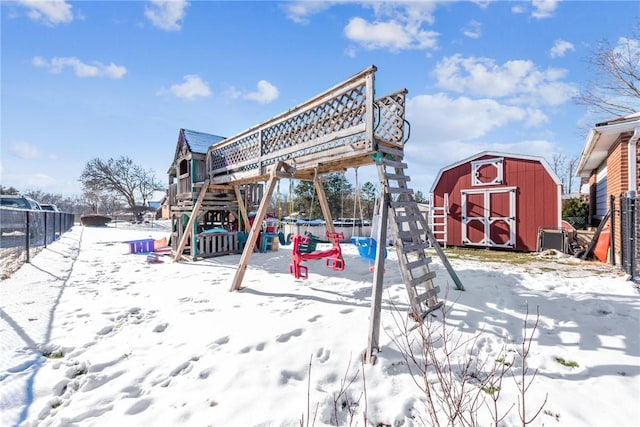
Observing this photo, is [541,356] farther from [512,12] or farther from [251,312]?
[512,12]

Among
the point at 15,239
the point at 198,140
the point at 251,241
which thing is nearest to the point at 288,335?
the point at 251,241

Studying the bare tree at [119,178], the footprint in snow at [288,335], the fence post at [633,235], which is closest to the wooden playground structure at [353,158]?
the footprint in snow at [288,335]

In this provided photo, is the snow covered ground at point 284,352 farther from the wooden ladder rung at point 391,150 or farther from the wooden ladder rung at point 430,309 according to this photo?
the wooden ladder rung at point 391,150

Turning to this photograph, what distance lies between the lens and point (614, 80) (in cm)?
1152

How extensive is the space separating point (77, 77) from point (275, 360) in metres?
9.76

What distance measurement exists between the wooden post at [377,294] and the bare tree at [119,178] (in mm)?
32483

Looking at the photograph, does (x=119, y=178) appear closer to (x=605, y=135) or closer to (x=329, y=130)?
(x=329, y=130)

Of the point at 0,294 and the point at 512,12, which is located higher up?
the point at 512,12

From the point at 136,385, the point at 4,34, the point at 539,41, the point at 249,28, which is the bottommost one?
the point at 136,385

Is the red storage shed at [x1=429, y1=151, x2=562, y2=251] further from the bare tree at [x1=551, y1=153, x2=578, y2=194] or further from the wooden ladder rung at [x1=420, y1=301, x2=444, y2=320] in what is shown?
the bare tree at [x1=551, y1=153, x2=578, y2=194]

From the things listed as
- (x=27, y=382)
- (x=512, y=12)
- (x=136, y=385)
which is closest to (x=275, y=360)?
(x=136, y=385)

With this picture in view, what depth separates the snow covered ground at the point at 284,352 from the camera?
195 cm

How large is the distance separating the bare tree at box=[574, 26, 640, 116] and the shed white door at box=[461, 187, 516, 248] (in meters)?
6.84

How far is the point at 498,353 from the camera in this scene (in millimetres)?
2623
